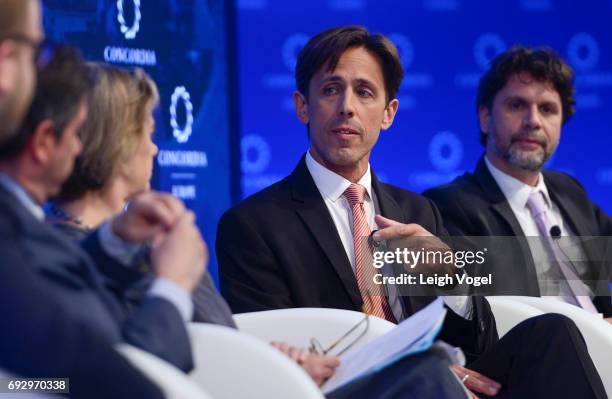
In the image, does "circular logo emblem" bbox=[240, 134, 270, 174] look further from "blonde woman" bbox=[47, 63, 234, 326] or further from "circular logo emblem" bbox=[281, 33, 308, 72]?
"blonde woman" bbox=[47, 63, 234, 326]

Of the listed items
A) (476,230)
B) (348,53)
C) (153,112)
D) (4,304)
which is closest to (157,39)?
(348,53)

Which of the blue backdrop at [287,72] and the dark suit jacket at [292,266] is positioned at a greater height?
the blue backdrop at [287,72]

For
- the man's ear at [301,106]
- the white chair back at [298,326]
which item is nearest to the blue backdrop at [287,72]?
the man's ear at [301,106]

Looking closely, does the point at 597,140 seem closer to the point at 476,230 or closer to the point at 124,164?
the point at 476,230

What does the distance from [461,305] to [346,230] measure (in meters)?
0.45

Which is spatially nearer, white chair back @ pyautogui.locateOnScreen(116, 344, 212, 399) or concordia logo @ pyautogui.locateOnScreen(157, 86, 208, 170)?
white chair back @ pyautogui.locateOnScreen(116, 344, 212, 399)

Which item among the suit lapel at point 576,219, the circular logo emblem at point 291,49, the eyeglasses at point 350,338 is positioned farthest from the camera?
the circular logo emblem at point 291,49

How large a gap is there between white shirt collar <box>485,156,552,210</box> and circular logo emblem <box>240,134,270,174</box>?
1.80 meters

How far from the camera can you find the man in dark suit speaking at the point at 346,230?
2.70 metres

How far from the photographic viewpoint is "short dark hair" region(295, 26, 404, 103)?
10.8 ft

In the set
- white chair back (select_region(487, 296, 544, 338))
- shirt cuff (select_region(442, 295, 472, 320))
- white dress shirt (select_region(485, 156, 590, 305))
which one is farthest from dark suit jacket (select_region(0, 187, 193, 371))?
white dress shirt (select_region(485, 156, 590, 305))

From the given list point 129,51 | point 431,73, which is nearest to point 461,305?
point 129,51

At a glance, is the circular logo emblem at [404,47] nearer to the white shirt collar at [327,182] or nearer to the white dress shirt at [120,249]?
the white shirt collar at [327,182]

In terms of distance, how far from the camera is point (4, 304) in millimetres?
1287
